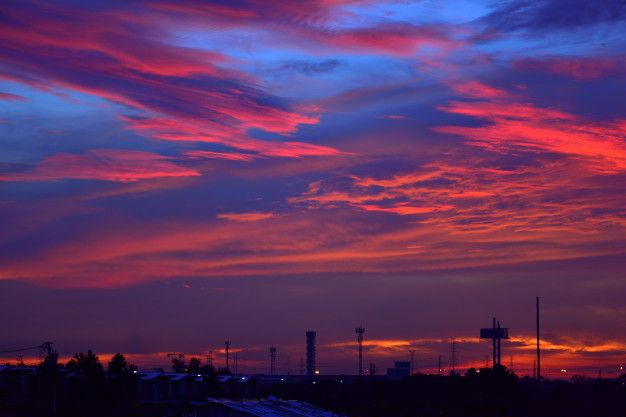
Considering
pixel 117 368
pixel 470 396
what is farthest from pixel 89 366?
pixel 470 396

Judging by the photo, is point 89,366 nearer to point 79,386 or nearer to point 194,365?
point 79,386

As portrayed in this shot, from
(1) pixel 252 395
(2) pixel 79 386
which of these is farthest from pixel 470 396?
(2) pixel 79 386

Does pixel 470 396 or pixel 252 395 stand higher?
pixel 252 395

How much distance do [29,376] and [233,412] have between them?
59.5 meters

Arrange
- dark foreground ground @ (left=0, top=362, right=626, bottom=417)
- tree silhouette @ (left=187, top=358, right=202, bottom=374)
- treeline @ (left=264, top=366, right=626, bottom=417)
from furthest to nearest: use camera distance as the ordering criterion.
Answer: tree silhouette @ (left=187, top=358, right=202, bottom=374)
treeline @ (left=264, top=366, right=626, bottom=417)
dark foreground ground @ (left=0, top=362, right=626, bottom=417)

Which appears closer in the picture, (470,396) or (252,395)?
(252,395)

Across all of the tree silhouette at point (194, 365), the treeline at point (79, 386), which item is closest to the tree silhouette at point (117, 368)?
the treeline at point (79, 386)

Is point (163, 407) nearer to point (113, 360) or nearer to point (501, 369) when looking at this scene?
point (113, 360)

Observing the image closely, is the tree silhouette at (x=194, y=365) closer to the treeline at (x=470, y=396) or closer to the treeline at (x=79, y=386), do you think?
the treeline at (x=470, y=396)

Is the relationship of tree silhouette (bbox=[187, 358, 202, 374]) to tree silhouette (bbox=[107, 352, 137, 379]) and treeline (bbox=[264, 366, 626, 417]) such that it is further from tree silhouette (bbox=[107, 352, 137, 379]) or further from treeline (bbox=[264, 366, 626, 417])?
tree silhouette (bbox=[107, 352, 137, 379])

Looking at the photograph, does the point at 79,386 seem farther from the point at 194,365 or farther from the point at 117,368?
the point at 194,365

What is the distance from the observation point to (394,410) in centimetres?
10138

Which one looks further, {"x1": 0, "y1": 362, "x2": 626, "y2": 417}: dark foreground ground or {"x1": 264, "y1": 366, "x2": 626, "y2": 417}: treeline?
{"x1": 264, "y1": 366, "x2": 626, "y2": 417}: treeline

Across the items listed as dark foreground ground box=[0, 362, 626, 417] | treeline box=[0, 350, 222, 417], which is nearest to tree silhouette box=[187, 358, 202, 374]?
dark foreground ground box=[0, 362, 626, 417]
